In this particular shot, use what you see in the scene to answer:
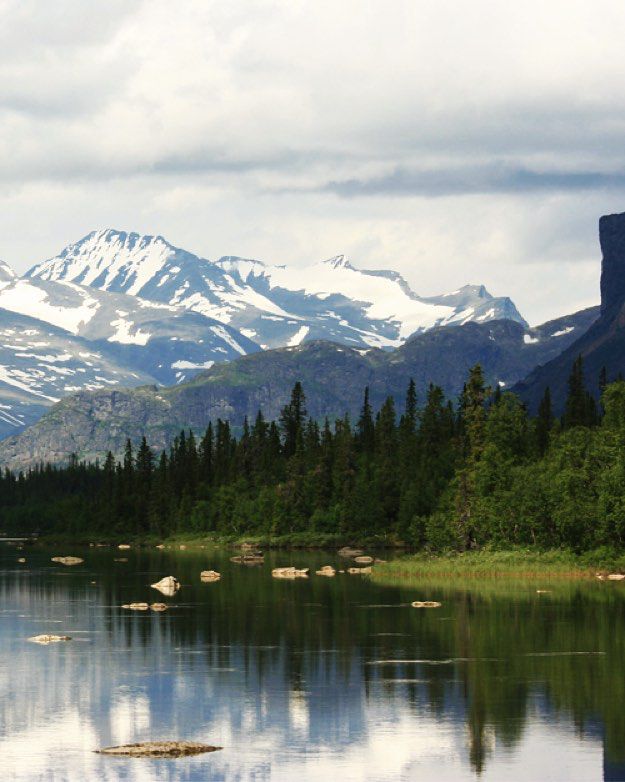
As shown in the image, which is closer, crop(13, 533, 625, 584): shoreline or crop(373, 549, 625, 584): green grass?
crop(13, 533, 625, 584): shoreline

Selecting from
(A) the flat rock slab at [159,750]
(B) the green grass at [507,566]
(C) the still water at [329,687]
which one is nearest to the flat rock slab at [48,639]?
(C) the still water at [329,687]

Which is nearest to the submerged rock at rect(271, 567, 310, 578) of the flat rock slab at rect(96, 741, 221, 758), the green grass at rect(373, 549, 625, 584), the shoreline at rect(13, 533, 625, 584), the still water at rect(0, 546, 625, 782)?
the shoreline at rect(13, 533, 625, 584)

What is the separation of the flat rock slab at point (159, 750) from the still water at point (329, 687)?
81 cm

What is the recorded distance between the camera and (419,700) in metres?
69.1

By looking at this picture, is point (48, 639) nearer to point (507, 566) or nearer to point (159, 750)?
point (159, 750)

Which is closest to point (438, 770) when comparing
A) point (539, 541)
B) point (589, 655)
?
point (589, 655)

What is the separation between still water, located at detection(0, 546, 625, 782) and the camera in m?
55.6

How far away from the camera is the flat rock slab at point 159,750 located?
57062 mm

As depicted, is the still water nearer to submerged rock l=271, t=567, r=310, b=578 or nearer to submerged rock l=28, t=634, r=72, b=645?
submerged rock l=28, t=634, r=72, b=645

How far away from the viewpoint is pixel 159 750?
57.3 metres

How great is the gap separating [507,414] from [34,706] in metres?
122

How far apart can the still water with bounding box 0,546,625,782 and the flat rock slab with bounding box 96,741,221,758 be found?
809mm

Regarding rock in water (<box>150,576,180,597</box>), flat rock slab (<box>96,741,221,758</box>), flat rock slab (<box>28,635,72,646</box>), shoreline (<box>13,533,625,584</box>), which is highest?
shoreline (<box>13,533,625,584</box>)

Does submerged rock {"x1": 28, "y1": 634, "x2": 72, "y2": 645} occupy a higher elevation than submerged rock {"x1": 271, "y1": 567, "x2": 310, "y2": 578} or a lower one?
lower
